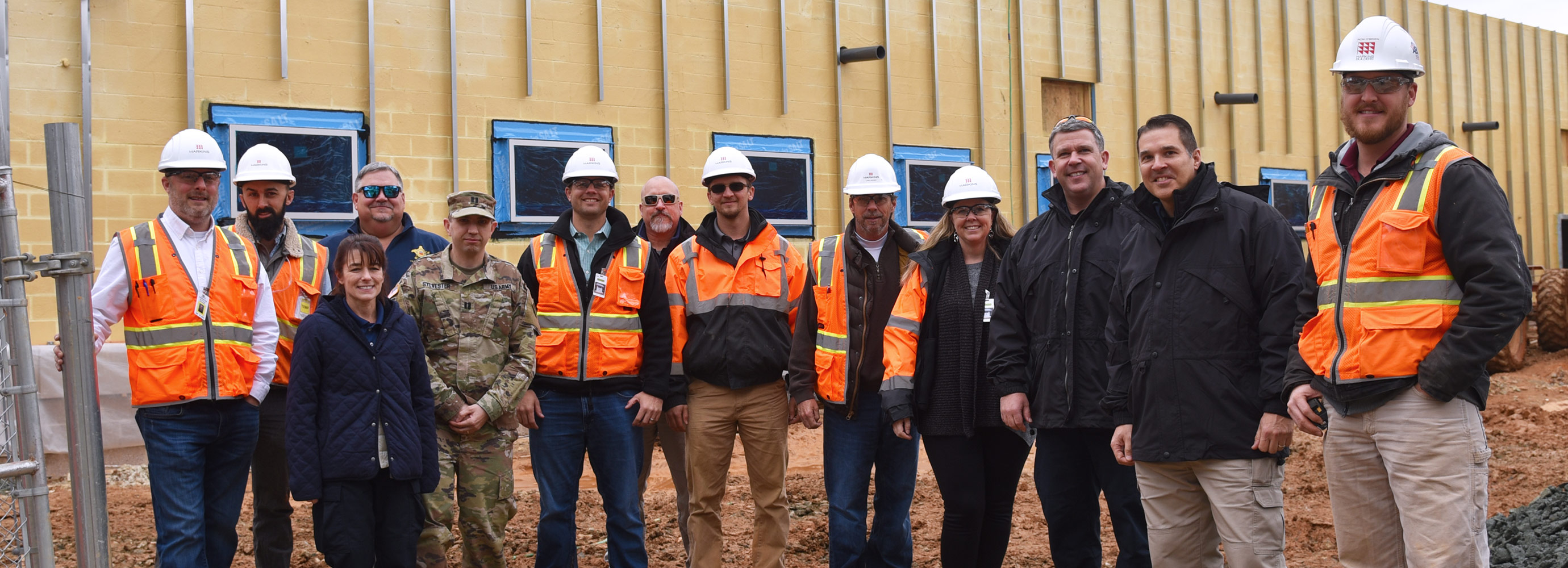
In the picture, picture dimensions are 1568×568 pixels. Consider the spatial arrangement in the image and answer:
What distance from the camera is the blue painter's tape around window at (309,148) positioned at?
960 centimetres

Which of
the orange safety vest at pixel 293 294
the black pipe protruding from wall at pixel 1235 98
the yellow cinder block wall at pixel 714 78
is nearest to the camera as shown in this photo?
the orange safety vest at pixel 293 294

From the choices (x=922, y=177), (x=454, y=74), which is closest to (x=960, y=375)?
(x=454, y=74)

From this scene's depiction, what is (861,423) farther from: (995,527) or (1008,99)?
(1008,99)

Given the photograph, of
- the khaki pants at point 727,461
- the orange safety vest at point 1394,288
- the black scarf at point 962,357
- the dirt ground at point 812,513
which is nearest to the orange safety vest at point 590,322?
the khaki pants at point 727,461

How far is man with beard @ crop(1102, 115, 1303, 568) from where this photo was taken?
369 cm

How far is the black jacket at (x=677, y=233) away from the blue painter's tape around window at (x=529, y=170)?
15.6ft

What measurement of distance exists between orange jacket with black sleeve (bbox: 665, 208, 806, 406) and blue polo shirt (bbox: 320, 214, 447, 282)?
122 cm

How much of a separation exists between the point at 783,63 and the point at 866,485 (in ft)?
27.9

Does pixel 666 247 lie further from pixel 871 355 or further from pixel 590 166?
pixel 871 355

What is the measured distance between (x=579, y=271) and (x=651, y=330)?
43 cm

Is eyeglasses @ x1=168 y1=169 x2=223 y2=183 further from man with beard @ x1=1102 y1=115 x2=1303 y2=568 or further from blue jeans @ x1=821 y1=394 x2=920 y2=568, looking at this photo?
man with beard @ x1=1102 y1=115 x2=1303 y2=568

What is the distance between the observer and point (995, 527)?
4742mm

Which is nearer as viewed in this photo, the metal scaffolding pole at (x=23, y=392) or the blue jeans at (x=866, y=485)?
the metal scaffolding pole at (x=23, y=392)

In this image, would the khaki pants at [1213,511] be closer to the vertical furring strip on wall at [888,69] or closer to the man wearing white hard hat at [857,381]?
the man wearing white hard hat at [857,381]
